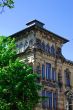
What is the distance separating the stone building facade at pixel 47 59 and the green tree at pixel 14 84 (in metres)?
7.98

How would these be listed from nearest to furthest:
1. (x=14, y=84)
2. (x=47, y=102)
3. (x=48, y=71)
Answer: (x=14, y=84)
(x=47, y=102)
(x=48, y=71)

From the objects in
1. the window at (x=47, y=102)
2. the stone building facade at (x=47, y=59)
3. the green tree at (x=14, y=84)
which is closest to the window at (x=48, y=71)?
the stone building facade at (x=47, y=59)

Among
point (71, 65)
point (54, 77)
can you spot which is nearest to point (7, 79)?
point (54, 77)

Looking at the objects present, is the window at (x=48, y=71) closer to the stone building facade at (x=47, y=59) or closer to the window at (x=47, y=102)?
the stone building facade at (x=47, y=59)

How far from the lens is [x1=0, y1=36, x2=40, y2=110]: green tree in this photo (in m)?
29.9

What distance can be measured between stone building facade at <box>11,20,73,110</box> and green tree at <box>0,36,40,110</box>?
798 centimetres

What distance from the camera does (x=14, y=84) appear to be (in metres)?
30.1

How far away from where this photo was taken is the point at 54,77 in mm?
43156

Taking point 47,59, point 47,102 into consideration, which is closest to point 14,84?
point 47,102

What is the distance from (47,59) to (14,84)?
1317 centimetres

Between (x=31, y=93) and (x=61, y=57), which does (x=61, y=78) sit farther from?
(x=31, y=93)

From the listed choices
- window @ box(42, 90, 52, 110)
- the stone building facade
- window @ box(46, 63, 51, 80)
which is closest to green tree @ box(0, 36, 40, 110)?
the stone building facade

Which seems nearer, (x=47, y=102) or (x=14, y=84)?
(x=14, y=84)

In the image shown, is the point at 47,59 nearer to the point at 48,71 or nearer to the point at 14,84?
the point at 48,71
